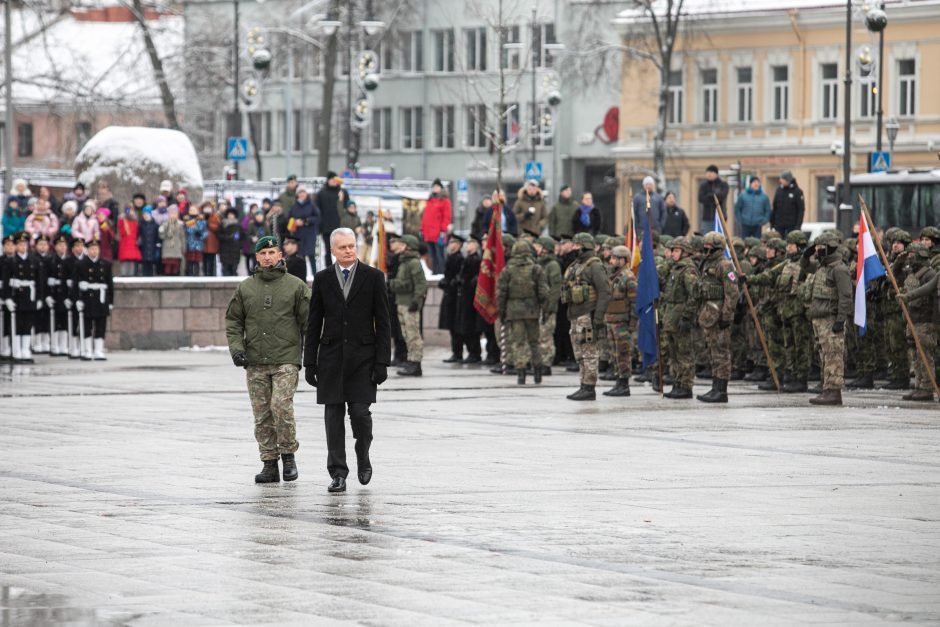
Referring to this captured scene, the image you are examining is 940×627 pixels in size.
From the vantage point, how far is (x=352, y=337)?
14438mm

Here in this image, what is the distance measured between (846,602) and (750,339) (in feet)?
56.7

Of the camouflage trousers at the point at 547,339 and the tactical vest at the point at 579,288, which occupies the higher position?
the tactical vest at the point at 579,288

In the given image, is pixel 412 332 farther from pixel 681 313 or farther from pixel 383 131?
pixel 383 131

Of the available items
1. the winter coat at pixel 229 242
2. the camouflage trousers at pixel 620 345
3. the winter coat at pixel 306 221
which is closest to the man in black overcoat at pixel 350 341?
the camouflage trousers at pixel 620 345

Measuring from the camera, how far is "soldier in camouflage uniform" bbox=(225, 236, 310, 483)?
14.7 meters

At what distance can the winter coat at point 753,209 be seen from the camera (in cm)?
3612

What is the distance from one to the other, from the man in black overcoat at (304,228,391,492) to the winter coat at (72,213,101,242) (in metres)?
19.0

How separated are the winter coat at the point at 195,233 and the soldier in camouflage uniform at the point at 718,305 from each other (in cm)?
1477

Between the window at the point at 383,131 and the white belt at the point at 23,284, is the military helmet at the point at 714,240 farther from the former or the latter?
the window at the point at 383,131

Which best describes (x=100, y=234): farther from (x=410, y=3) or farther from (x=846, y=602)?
(x=410, y=3)

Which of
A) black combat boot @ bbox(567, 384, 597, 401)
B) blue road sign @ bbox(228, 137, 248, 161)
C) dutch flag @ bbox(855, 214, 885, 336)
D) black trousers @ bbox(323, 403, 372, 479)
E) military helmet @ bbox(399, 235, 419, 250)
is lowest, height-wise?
black combat boot @ bbox(567, 384, 597, 401)

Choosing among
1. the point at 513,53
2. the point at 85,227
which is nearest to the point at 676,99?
the point at 513,53

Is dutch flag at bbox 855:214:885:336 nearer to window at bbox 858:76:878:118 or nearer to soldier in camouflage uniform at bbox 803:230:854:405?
soldier in camouflage uniform at bbox 803:230:854:405

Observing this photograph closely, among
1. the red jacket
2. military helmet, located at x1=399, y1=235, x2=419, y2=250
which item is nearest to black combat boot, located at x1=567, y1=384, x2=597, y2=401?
military helmet, located at x1=399, y1=235, x2=419, y2=250
